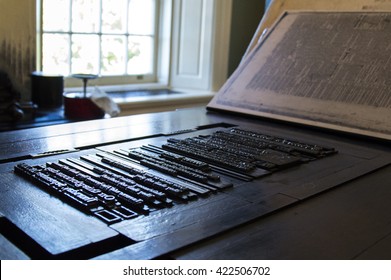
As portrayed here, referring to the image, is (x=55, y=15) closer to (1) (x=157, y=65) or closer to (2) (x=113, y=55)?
(2) (x=113, y=55)

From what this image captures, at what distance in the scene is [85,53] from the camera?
9.96 feet

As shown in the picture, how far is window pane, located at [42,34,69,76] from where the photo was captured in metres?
2.85

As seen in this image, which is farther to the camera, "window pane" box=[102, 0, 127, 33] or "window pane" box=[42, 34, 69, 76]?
"window pane" box=[102, 0, 127, 33]

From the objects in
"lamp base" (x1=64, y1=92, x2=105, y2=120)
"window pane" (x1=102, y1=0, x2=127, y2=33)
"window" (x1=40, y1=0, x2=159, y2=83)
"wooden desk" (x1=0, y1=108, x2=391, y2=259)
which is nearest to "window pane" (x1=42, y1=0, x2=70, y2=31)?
"window" (x1=40, y1=0, x2=159, y2=83)

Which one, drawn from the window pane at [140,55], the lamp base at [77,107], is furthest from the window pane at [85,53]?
the lamp base at [77,107]

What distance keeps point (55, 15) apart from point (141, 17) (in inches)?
23.3

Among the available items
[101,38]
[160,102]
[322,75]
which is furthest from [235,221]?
[101,38]

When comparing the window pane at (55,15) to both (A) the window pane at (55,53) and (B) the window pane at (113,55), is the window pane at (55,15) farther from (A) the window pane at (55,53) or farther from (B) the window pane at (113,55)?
(B) the window pane at (113,55)

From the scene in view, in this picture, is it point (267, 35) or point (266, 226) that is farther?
point (267, 35)

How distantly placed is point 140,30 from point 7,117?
1352 millimetres

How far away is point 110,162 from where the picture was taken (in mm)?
1193

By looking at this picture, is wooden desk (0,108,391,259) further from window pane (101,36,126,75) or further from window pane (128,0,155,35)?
window pane (128,0,155,35)

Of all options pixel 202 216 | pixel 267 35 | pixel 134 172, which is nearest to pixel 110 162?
pixel 134 172
